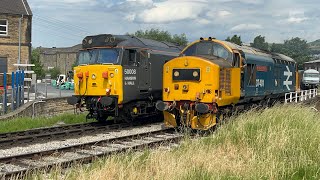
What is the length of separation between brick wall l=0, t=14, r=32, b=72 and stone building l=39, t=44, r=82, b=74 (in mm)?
75188

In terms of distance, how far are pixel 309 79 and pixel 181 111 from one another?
40.2 m

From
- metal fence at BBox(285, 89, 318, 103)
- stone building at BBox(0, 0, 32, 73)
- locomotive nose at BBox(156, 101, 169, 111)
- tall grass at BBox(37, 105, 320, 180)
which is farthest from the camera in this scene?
stone building at BBox(0, 0, 32, 73)

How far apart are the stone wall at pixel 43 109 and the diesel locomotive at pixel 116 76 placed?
4.45 m

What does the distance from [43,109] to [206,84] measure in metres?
11.5

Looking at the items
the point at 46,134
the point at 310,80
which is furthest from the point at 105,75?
the point at 310,80

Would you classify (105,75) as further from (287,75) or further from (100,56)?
(287,75)

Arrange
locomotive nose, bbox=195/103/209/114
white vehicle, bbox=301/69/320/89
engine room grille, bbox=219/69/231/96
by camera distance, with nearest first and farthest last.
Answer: locomotive nose, bbox=195/103/209/114, engine room grille, bbox=219/69/231/96, white vehicle, bbox=301/69/320/89

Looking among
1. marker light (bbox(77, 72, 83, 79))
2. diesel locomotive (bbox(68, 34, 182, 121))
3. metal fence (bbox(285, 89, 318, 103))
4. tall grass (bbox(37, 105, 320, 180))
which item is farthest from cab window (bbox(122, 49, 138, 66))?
metal fence (bbox(285, 89, 318, 103))

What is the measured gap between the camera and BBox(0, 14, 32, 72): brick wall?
3516cm

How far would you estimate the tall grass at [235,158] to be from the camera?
637 cm

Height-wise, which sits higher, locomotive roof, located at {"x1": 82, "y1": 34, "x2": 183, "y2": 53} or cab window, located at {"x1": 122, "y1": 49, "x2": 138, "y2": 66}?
locomotive roof, located at {"x1": 82, "y1": 34, "x2": 183, "y2": 53}

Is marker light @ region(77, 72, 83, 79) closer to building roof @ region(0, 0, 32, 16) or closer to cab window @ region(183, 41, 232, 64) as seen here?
cab window @ region(183, 41, 232, 64)

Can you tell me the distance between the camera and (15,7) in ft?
121

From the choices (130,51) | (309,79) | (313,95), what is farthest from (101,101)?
(309,79)
